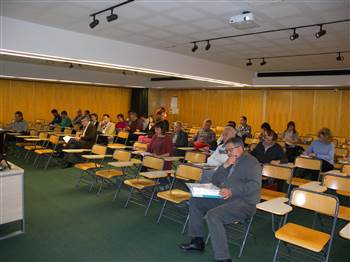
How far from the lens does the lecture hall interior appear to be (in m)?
3.47

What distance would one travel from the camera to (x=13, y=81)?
471 inches

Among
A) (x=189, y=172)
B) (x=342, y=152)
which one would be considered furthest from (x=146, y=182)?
(x=342, y=152)

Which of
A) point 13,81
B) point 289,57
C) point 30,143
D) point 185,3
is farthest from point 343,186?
point 13,81

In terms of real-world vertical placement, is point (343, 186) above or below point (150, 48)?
below

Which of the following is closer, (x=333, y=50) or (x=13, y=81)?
(x=333, y=50)

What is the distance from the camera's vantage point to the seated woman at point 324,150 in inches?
233

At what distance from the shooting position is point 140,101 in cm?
1510

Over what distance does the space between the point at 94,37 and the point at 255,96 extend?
8113 millimetres

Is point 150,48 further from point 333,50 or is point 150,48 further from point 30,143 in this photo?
point 30,143

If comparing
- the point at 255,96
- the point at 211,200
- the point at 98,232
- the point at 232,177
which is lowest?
the point at 98,232

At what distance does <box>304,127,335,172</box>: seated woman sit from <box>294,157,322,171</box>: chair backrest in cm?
56

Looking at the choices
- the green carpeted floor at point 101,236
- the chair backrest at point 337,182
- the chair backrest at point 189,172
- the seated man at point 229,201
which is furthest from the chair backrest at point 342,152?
the seated man at point 229,201

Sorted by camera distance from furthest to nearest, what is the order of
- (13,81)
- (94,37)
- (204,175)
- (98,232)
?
(13,81) < (94,37) < (204,175) < (98,232)

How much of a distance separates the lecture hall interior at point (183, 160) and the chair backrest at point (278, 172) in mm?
21
